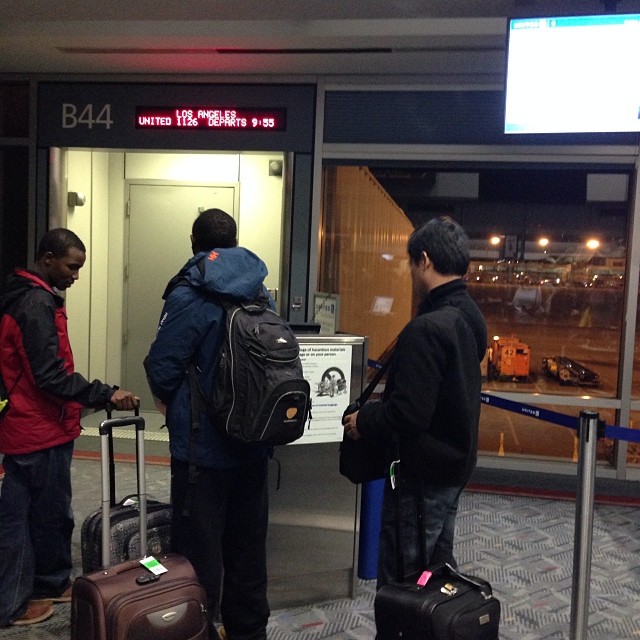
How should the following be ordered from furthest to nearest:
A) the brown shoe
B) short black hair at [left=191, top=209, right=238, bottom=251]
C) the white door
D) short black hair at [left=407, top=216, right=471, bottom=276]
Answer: the white door → the brown shoe → short black hair at [left=191, top=209, right=238, bottom=251] → short black hair at [left=407, top=216, right=471, bottom=276]

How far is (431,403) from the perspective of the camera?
211cm

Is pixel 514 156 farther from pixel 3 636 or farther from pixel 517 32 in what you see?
pixel 3 636

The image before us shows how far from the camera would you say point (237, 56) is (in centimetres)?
506

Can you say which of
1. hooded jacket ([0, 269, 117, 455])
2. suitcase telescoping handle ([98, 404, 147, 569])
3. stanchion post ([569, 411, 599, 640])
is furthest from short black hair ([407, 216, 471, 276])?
hooded jacket ([0, 269, 117, 455])

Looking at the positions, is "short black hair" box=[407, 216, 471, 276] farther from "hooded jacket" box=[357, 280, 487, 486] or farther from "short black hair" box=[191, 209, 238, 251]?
"short black hair" box=[191, 209, 238, 251]

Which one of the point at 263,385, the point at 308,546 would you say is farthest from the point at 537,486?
the point at 263,385

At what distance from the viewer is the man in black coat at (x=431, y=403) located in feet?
6.93

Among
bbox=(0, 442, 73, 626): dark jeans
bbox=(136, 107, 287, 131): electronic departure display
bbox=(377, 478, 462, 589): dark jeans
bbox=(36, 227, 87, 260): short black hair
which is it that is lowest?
bbox=(0, 442, 73, 626): dark jeans

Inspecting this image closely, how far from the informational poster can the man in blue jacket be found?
624 mm

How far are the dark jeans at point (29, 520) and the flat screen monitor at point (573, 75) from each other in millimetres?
3268

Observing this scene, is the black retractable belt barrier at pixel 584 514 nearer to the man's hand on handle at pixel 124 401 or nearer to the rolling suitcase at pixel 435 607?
the rolling suitcase at pixel 435 607

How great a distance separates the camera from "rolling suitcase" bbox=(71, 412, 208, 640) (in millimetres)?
→ 2131

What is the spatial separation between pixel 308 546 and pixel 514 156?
10.7ft

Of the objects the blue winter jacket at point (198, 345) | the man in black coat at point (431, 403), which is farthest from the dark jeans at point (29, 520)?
the man in black coat at point (431, 403)
